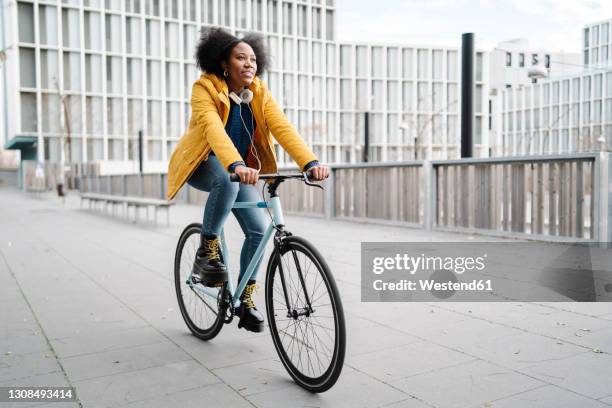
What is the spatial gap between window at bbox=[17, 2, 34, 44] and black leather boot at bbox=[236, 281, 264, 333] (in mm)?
52525

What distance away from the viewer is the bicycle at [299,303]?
2865 millimetres

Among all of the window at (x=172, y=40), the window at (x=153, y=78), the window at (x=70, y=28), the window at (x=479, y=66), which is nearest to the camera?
the window at (x=70, y=28)

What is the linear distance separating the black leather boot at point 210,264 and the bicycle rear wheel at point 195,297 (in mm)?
108

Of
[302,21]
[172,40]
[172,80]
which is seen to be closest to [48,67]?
[172,80]

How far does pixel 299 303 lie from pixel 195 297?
1.29 metres

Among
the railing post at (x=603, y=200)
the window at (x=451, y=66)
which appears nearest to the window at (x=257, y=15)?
the window at (x=451, y=66)

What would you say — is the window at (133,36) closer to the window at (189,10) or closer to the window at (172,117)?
the window at (189,10)

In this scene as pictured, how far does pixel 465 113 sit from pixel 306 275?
8563 millimetres

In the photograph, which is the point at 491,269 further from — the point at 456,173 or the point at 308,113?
the point at 308,113

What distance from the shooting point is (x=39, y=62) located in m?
49.8

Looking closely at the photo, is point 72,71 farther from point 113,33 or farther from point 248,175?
point 248,175

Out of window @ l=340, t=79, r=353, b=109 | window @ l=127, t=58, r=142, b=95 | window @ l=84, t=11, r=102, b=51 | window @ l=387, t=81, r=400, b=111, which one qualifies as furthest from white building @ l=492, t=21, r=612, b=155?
window @ l=84, t=11, r=102, b=51

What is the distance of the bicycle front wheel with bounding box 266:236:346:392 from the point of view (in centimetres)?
285

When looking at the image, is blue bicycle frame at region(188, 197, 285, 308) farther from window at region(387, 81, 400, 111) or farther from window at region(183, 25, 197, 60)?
window at region(387, 81, 400, 111)
